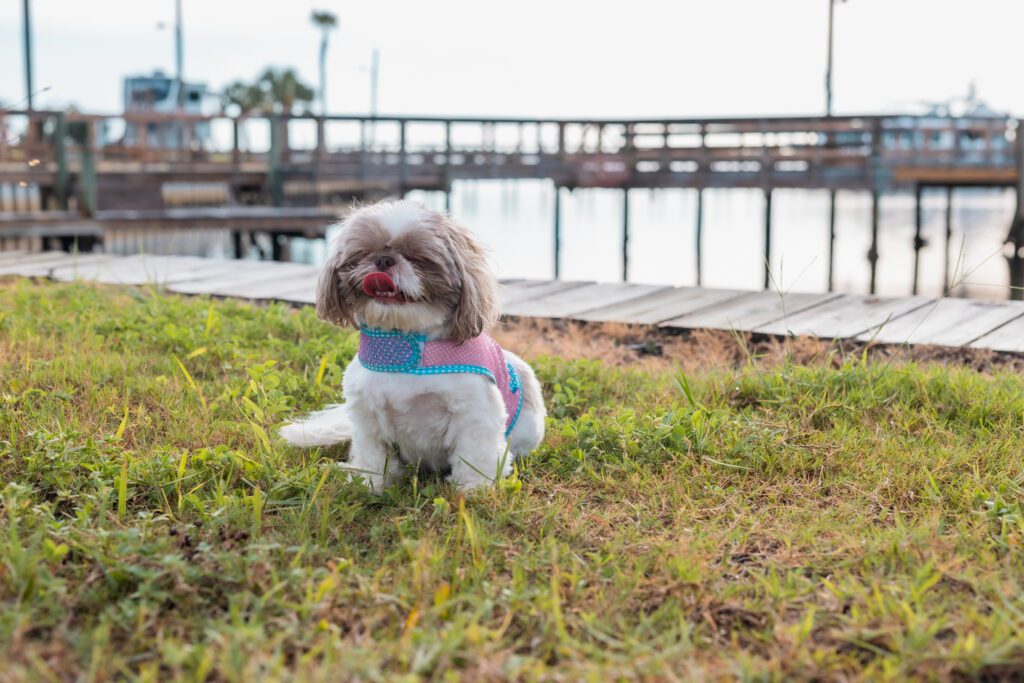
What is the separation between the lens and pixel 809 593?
A: 2227 mm

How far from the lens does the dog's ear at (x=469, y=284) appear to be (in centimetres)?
275

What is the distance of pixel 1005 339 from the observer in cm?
479

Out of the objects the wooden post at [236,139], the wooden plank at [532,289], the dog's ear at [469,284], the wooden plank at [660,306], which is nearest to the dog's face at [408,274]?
the dog's ear at [469,284]

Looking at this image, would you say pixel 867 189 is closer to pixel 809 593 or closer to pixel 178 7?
pixel 809 593

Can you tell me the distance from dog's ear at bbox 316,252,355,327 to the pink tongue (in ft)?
0.49

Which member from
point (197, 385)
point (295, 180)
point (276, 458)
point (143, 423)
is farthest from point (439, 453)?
point (295, 180)

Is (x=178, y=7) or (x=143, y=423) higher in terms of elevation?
(x=178, y=7)

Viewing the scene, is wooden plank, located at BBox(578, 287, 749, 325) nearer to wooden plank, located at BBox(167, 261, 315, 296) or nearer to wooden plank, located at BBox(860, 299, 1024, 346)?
wooden plank, located at BBox(860, 299, 1024, 346)

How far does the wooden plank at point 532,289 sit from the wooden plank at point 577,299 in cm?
6

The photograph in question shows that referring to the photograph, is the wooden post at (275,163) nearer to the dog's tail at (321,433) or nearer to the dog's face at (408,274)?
the dog's tail at (321,433)

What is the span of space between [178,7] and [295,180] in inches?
1004

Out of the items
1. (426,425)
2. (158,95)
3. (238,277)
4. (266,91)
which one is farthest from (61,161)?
(266,91)

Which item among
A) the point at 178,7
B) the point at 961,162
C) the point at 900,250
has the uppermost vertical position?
the point at 178,7

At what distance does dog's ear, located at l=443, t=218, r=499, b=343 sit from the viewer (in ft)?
9.02
